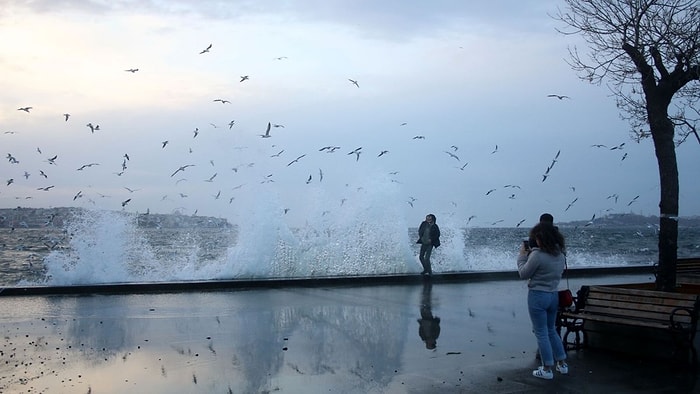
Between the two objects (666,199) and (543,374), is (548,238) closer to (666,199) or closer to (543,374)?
(543,374)

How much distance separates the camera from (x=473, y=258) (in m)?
24.6

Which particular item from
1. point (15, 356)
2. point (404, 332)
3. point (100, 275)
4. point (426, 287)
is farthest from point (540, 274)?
point (100, 275)

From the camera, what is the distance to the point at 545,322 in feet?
23.4

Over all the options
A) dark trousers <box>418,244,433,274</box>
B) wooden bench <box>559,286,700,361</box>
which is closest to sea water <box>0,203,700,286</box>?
dark trousers <box>418,244,433,274</box>

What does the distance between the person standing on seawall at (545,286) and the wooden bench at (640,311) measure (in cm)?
127

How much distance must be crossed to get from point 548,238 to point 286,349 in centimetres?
345

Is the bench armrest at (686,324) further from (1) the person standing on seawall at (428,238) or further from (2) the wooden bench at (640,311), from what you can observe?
(1) the person standing on seawall at (428,238)

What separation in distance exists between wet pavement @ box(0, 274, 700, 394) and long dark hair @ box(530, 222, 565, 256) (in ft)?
4.43

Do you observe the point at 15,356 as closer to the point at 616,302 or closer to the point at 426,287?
the point at 616,302

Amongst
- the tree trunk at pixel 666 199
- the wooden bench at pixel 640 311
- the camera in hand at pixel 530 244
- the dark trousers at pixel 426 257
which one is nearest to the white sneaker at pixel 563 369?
the wooden bench at pixel 640 311

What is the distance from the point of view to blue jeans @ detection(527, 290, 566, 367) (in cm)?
700

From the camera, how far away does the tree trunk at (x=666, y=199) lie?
9.12m

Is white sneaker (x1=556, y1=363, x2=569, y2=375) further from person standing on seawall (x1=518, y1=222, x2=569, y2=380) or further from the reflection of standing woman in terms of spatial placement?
the reflection of standing woman

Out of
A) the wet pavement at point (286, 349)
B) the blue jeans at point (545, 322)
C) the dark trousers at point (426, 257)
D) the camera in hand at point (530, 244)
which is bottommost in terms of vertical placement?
the wet pavement at point (286, 349)
